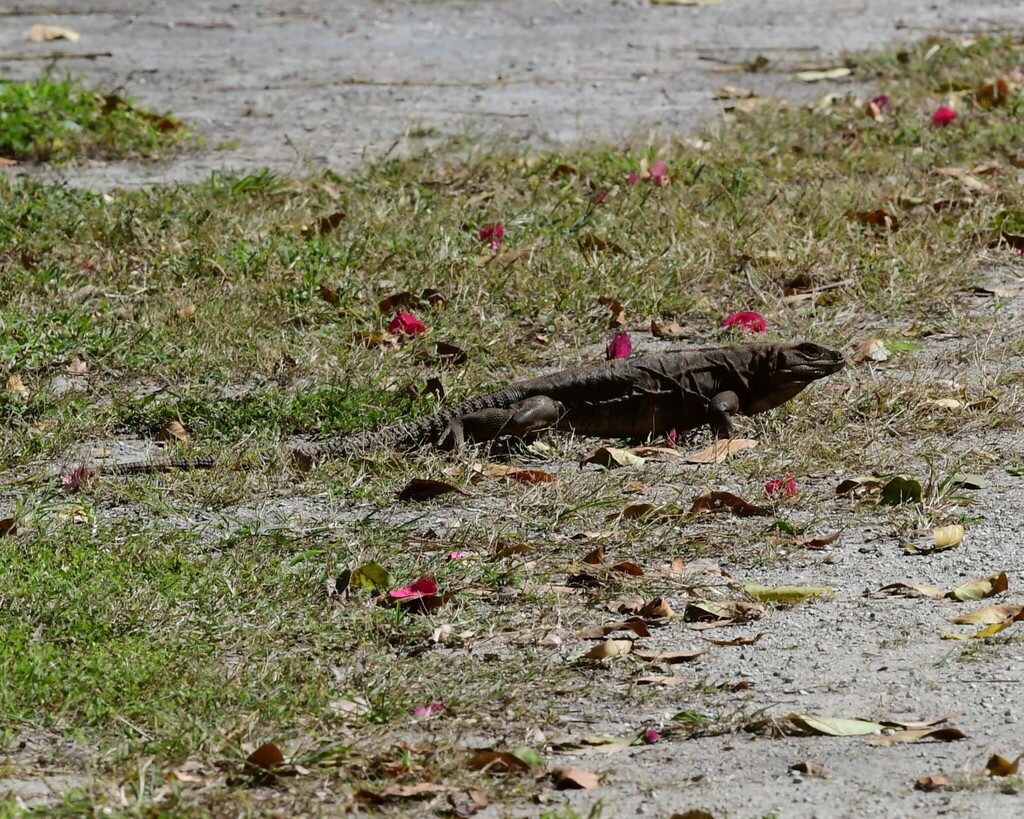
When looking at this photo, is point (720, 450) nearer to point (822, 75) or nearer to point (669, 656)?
point (669, 656)

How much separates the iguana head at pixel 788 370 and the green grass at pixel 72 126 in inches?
185

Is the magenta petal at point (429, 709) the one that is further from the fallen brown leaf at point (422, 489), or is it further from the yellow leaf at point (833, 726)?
the fallen brown leaf at point (422, 489)

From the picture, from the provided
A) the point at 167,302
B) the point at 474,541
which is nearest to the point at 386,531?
the point at 474,541

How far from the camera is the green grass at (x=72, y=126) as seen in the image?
30.3 ft

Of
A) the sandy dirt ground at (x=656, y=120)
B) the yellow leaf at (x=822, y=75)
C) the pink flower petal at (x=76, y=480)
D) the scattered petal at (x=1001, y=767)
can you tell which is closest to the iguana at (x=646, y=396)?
the sandy dirt ground at (x=656, y=120)

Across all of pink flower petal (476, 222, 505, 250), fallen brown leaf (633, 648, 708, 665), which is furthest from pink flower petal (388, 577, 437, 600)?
pink flower petal (476, 222, 505, 250)

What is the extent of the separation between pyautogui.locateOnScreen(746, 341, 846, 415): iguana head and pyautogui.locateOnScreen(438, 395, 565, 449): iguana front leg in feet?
2.85

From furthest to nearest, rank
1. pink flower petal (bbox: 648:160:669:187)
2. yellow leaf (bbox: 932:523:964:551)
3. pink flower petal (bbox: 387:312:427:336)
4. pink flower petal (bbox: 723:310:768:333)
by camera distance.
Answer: pink flower petal (bbox: 648:160:669:187)
pink flower petal (bbox: 723:310:768:333)
pink flower petal (bbox: 387:312:427:336)
yellow leaf (bbox: 932:523:964:551)

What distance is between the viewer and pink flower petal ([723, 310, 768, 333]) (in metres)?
6.91

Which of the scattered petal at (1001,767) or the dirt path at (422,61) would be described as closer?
the scattered petal at (1001,767)

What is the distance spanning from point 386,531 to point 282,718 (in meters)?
1.32

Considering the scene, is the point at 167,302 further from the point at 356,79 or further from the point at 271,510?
the point at 356,79

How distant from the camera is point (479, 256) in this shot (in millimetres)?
7590

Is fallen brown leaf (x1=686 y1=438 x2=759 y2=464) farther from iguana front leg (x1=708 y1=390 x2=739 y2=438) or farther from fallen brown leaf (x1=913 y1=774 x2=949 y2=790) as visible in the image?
fallen brown leaf (x1=913 y1=774 x2=949 y2=790)
